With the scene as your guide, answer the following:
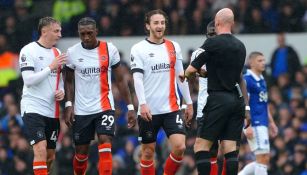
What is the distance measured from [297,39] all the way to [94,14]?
4.85m

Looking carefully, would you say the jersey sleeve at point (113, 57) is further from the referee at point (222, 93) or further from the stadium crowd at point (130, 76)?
the stadium crowd at point (130, 76)

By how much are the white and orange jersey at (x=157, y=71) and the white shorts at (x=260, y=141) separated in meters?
2.82

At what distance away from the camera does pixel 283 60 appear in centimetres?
2620

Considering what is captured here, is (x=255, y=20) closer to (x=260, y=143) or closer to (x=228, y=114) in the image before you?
(x=260, y=143)

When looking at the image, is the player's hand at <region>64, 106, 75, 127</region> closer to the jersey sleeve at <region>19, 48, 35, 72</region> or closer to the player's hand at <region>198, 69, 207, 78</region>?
the jersey sleeve at <region>19, 48, 35, 72</region>

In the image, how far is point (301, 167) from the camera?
75.7 feet

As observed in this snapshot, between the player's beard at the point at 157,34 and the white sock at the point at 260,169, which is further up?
the player's beard at the point at 157,34

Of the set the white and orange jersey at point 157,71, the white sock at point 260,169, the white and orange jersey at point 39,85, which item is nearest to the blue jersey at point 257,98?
the white sock at point 260,169

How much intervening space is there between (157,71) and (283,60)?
28.1 feet

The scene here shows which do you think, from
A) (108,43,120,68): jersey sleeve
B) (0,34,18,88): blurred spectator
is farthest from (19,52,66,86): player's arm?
(0,34,18,88): blurred spectator

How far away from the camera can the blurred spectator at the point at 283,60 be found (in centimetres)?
2602

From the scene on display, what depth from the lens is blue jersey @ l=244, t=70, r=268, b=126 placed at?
20562 millimetres

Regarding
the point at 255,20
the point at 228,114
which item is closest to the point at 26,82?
the point at 228,114

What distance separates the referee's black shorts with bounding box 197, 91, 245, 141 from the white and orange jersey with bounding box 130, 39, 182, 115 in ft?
4.47
